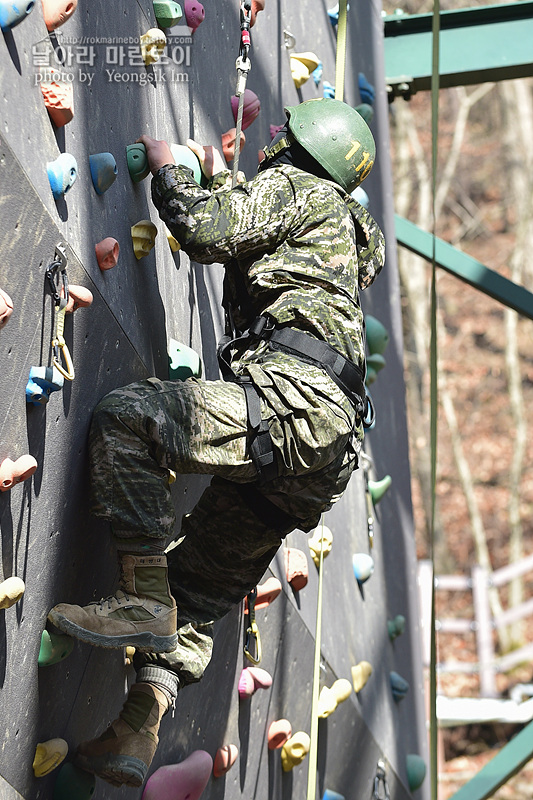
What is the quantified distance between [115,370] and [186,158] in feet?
2.30

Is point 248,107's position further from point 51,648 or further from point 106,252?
point 51,648

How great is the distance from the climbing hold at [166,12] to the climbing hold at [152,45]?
0.08 m

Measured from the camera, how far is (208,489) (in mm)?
2852

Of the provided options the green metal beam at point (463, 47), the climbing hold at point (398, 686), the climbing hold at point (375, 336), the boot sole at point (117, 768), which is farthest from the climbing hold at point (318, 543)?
the green metal beam at point (463, 47)

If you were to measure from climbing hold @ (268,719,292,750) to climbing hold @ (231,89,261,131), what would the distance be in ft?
6.22

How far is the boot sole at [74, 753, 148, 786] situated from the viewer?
7.62 ft

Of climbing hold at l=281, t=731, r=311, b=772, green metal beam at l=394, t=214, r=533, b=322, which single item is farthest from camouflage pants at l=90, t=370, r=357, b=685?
green metal beam at l=394, t=214, r=533, b=322

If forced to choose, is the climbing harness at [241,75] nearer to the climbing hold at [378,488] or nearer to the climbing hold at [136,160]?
the climbing hold at [136,160]

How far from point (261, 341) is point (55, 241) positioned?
61cm

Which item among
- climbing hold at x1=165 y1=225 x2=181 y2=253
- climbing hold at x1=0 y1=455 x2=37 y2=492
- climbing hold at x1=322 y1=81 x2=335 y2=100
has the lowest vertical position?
climbing hold at x1=0 y1=455 x2=37 y2=492

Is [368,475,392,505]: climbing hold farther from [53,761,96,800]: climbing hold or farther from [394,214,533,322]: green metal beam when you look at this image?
[53,761,96,800]: climbing hold

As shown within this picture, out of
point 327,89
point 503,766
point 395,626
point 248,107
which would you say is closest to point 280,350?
point 248,107

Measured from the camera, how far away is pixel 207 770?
9.76ft

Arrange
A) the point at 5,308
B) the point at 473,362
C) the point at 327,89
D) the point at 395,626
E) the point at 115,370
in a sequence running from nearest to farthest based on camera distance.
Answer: the point at 5,308 < the point at 115,370 < the point at 327,89 < the point at 395,626 < the point at 473,362
